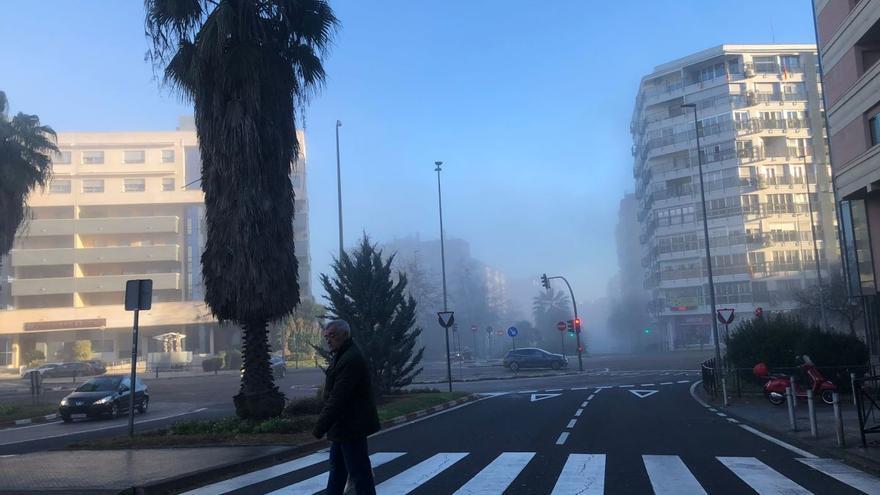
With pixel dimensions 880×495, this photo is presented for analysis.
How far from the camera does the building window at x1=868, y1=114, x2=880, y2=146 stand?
21.8 metres

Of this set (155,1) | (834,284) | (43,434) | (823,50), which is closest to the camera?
(155,1)

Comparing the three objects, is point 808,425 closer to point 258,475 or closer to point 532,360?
point 258,475

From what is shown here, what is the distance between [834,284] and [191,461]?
44820mm

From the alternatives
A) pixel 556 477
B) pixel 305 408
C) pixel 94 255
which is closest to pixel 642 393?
pixel 305 408

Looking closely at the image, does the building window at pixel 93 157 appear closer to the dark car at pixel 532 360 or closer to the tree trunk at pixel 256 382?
the dark car at pixel 532 360

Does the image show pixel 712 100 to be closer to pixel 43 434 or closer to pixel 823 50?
pixel 823 50

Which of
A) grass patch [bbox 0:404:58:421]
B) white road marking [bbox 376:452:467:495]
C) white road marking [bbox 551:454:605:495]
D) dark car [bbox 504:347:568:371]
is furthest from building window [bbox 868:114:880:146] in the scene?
grass patch [bbox 0:404:58:421]

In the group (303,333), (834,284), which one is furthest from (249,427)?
→ (303,333)

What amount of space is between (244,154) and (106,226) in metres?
65.1

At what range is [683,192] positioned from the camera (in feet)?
259

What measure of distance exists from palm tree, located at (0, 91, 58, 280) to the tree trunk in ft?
68.2

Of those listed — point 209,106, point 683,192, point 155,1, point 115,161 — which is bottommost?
point 209,106

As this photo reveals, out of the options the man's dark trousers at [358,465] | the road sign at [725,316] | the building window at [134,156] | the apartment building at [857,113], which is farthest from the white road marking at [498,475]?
the building window at [134,156]

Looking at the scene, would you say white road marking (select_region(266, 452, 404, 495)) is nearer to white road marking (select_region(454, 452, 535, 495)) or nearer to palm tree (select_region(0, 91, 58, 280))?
white road marking (select_region(454, 452, 535, 495))
